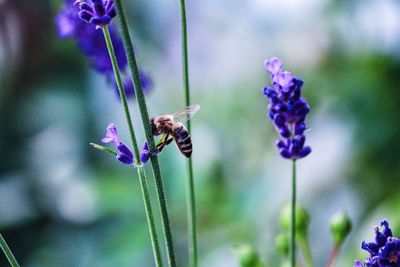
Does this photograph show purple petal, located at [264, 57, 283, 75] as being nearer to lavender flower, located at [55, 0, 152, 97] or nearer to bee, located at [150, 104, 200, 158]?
bee, located at [150, 104, 200, 158]

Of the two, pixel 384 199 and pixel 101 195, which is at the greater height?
pixel 101 195

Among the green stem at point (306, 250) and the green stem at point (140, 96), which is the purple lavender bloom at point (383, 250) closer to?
the green stem at point (140, 96)

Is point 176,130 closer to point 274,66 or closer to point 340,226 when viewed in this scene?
point 274,66

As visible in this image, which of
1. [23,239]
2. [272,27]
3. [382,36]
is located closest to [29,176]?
[23,239]

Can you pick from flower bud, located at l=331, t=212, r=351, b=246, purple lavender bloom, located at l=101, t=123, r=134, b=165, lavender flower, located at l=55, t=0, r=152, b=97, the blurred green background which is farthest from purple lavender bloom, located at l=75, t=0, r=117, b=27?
the blurred green background

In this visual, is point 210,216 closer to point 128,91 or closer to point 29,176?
point 29,176

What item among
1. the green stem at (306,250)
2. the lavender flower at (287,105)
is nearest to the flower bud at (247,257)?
the green stem at (306,250)

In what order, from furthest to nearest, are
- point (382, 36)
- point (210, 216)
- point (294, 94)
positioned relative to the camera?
point (382, 36), point (210, 216), point (294, 94)
